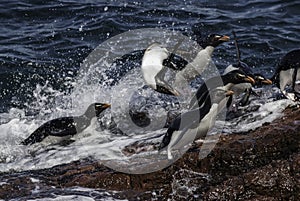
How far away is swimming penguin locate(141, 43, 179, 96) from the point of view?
736cm

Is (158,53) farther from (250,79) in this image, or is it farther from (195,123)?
(195,123)

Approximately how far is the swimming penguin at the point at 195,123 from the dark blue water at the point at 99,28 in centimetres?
401

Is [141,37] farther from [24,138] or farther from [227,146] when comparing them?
[227,146]

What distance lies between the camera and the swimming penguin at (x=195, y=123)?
17.6ft

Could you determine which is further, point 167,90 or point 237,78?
point 167,90

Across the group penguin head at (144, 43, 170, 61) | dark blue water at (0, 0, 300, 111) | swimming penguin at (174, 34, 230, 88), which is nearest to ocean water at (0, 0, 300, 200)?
dark blue water at (0, 0, 300, 111)

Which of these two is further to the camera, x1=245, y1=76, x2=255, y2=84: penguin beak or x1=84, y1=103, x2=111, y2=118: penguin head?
x1=84, y1=103, x2=111, y2=118: penguin head

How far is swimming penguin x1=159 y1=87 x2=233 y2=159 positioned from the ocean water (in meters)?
0.23

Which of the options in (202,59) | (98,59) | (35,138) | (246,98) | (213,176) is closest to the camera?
(213,176)

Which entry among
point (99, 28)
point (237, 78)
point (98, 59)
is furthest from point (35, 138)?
point (99, 28)

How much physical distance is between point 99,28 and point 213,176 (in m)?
7.27

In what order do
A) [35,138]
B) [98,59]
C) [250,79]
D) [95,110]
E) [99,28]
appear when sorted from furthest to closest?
[99,28], [98,59], [95,110], [35,138], [250,79]

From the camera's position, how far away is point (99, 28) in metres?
11.7

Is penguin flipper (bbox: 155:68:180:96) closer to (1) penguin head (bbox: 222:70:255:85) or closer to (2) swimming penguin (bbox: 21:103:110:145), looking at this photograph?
Result: (2) swimming penguin (bbox: 21:103:110:145)
